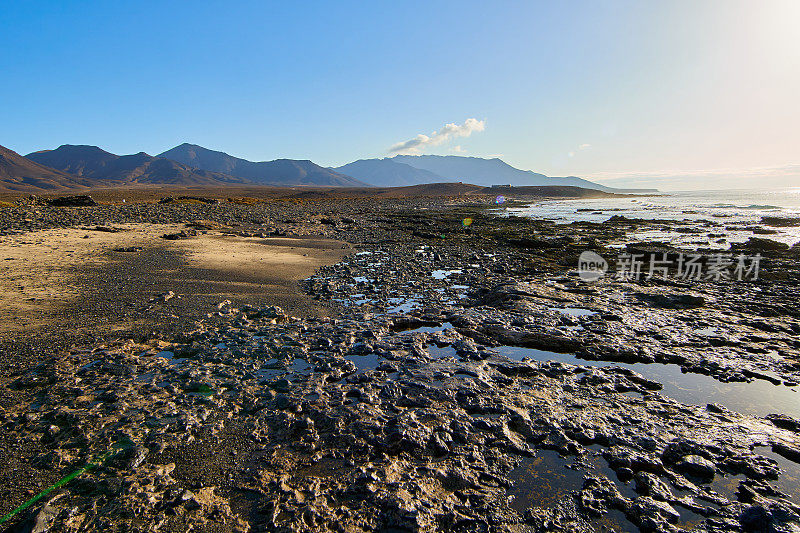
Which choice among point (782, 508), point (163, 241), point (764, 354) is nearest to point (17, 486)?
point (782, 508)

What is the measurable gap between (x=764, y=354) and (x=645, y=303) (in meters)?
3.84

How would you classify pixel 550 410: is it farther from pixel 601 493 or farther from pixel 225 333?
pixel 225 333

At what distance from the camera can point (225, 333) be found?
9219 millimetres

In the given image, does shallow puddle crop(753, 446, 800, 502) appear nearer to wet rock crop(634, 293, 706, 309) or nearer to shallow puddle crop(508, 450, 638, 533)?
shallow puddle crop(508, 450, 638, 533)

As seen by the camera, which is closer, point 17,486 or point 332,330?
point 17,486

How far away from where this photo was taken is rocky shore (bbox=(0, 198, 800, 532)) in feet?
14.2

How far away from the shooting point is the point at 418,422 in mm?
5965

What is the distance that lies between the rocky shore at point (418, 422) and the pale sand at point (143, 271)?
5.81 feet

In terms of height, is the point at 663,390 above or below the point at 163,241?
below

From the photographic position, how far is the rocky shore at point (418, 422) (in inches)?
170

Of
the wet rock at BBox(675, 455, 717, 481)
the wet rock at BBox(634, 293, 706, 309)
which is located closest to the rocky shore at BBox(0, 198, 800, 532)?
the wet rock at BBox(675, 455, 717, 481)

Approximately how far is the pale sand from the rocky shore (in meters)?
1.77

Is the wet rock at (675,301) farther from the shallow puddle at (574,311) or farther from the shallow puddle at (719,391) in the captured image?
the shallow puddle at (719,391)

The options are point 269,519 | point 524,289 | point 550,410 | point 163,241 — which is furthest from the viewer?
point 163,241
